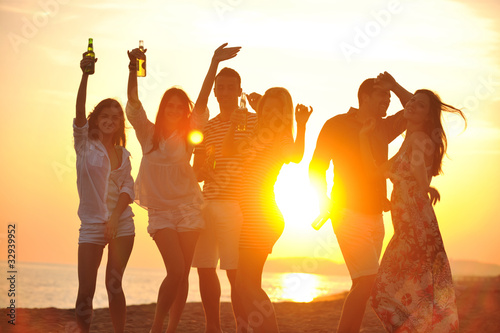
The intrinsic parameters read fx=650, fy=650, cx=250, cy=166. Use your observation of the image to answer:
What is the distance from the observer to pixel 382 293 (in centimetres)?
613

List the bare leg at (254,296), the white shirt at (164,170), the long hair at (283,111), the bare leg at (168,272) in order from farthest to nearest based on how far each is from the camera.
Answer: the white shirt at (164,170)
the bare leg at (168,272)
the long hair at (283,111)
the bare leg at (254,296)

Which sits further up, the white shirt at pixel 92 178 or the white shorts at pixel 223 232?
the white shirt at pixel 92 178

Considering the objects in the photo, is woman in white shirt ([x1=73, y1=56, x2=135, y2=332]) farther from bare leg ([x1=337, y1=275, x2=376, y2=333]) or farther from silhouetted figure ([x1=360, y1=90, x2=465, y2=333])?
silhouetted figure ([x1=360, y1=90, x2=465, y2=333])

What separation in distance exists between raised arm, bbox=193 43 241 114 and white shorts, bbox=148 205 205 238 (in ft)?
3.44

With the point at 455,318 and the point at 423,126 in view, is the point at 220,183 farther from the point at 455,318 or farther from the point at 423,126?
the point at 455,318

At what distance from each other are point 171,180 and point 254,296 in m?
1.87

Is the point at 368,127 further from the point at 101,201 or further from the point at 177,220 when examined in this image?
the point at 101,201

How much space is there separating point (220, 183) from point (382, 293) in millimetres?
2031

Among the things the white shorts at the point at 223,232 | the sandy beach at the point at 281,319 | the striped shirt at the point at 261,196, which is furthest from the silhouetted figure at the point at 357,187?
the sandy beach at the point at 281,319

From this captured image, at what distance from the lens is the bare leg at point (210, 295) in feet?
22.9

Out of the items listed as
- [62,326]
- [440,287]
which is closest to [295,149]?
[440,287]

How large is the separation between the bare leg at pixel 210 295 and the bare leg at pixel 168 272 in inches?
18.5

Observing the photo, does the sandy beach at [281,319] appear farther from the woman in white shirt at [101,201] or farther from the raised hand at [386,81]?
the raised hand at [386,81]

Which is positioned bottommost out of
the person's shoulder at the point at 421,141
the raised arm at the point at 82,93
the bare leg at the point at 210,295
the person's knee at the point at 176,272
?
the bare leg at the point at 210,295
